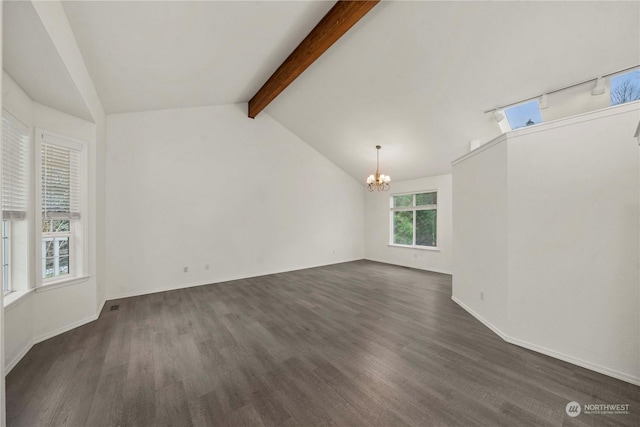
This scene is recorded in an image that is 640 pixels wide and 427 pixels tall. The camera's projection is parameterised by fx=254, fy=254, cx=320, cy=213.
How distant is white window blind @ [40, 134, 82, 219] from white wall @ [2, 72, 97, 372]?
0.13m

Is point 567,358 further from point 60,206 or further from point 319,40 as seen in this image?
point 60,206

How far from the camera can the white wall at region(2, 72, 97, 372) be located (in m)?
2.44

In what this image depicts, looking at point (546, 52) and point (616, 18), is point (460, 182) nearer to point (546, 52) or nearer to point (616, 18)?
point (546, 52)

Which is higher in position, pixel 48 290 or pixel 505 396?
pixel 48 290

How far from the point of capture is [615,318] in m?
2.30

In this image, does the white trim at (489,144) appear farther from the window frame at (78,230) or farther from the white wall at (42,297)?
the window frame at (78,230)

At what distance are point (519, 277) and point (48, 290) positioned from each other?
543 centimetres

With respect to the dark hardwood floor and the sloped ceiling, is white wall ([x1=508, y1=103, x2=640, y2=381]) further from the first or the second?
the sloped ceiling

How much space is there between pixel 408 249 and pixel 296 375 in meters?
5.63

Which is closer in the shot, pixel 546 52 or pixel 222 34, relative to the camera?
pixel 546 52

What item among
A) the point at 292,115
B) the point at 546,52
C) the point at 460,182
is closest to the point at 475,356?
the point at 460,182

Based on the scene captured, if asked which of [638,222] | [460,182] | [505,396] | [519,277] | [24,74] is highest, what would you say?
[24,74]

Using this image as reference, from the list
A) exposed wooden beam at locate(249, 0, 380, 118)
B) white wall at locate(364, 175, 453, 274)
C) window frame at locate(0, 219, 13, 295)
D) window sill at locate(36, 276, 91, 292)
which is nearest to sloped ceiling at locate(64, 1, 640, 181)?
exposed wooden beam at locate(249, 0, 380, 118)

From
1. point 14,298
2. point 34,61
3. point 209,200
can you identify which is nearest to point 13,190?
point 14,298
